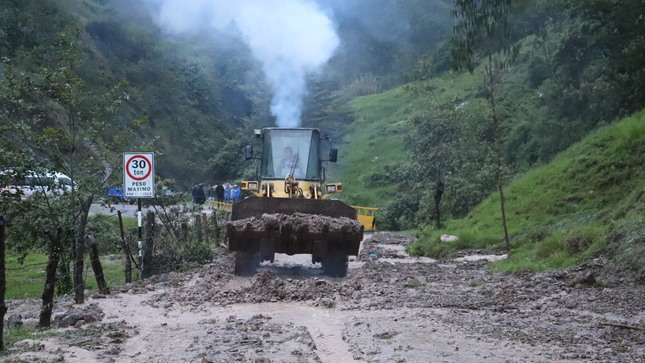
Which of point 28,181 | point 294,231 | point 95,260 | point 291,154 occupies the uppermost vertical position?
point 291,154

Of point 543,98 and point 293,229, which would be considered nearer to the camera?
point 293,229

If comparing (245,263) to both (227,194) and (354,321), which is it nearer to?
(354,321)

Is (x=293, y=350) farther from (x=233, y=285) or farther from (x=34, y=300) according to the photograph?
(x=34, y=300)

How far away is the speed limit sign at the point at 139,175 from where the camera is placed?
48.7 feet

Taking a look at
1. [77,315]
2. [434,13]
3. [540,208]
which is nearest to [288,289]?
[77,315]

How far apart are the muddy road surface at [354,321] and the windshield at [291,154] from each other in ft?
9.19

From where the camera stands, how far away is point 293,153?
56.8 ft

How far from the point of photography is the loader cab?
1709 centimetres

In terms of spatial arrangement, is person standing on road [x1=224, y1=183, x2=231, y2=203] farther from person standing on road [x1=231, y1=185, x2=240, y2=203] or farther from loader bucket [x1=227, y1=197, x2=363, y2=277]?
loader bucket [x1=227, y1=197, x2=363, y2=277]

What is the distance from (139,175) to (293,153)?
12.8ft

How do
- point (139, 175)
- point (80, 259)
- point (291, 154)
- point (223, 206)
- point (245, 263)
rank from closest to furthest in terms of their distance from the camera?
point (80, 259), point (245, 263), point (139, 175), point (291, 154), point (223, 206)

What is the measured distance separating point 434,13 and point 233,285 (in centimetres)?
6010

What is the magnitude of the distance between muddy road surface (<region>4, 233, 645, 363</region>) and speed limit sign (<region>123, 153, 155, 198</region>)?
1.85 meters

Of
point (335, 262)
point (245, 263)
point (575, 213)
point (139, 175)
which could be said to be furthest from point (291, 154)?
point (575, 213)
